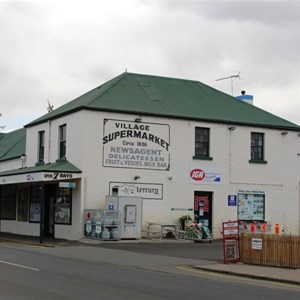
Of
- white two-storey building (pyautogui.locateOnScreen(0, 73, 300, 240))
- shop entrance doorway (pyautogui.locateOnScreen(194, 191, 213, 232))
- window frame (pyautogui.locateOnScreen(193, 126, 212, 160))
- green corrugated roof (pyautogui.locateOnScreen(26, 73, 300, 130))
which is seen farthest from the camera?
window frame (pyautogui.locateOnScreen(193, 126, 212, 160))

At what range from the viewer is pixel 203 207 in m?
32.4

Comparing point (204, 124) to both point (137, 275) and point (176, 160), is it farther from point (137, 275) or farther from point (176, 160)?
point (137, 275)

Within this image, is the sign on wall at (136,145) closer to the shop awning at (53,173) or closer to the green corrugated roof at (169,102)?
the green corrugated roof at (169,102)

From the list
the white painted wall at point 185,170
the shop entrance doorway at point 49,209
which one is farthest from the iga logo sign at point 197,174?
the shop entrance doorway at point 49,209

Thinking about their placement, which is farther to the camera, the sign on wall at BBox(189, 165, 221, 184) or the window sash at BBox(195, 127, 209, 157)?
the window sash at BBox(195, 127, 209, 157)

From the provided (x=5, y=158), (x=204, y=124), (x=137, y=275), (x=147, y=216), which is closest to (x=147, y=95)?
(x=204, y=124)

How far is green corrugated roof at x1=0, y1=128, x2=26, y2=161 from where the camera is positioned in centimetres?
4016

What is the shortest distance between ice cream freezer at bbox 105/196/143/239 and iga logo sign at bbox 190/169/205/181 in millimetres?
4258

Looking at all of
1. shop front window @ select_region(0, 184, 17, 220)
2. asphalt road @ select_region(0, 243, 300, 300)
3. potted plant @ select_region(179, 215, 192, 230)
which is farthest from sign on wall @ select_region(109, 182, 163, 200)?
shop front window @ select_region(0, 184, 17, 220)

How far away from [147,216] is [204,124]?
237 inches

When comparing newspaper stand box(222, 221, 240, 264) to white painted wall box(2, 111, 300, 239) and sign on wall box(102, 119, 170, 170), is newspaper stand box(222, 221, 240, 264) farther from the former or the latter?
sign on wall box(102, 119, 170, 170)

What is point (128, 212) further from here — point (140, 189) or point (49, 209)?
point (49, 209)

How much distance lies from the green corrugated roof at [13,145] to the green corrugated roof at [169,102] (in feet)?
14.0

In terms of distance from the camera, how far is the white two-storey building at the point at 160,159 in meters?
29.7
